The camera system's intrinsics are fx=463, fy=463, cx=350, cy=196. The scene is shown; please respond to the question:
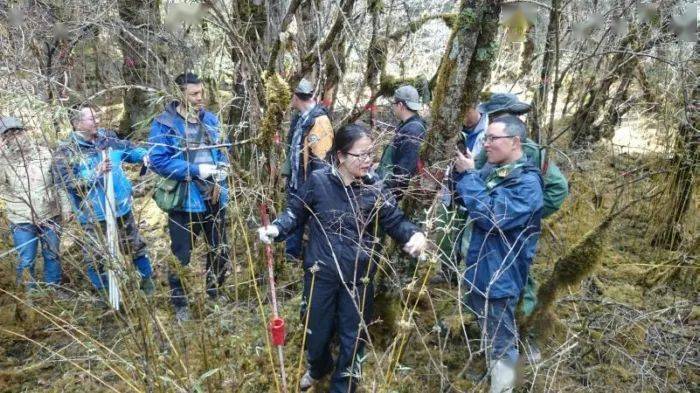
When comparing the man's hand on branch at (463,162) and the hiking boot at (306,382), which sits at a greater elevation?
the man's hand on branch at (463,162)

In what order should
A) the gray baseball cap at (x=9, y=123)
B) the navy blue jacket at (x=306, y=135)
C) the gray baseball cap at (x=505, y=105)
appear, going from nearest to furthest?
the gray baseball cap at (x=9, y=123) < the gray baseball cap at (x=505, y=105) < the navy blue jacket at (x=306, y=135)

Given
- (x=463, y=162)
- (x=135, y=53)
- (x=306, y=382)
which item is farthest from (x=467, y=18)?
(x=135, y=53)

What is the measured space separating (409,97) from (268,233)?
2.00 m

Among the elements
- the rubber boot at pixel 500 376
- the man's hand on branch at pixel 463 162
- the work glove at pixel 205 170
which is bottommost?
the rubber boot at pixel 500 376

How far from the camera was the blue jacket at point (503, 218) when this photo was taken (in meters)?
2.47

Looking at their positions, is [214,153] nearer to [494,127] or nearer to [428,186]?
[428,186]

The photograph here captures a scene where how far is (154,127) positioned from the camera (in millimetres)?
3385

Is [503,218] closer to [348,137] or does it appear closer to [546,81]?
[348,137]

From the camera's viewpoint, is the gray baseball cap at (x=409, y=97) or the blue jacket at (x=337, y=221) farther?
the gray baseball cap at (x=409, y=97)

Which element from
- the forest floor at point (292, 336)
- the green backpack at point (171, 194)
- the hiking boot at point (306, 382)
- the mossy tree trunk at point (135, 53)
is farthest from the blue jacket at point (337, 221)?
the mossy tree trunk at point (135, 53)

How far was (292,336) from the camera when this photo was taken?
10.5ft

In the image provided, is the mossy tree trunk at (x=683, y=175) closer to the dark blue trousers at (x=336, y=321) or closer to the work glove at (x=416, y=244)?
the work glove at (x=416, y=244)

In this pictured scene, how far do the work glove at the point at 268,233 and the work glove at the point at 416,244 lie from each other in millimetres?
724

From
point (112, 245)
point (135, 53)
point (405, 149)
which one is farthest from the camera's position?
point (135, 53)
